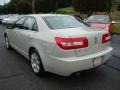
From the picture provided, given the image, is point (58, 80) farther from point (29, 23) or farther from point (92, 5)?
point (92, 5)

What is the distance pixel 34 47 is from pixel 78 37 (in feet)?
4.04

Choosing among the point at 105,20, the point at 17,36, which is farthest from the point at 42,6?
the point at 17,36

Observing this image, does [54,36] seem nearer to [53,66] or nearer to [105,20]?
[53,66]

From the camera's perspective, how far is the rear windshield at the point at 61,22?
4.82 meters

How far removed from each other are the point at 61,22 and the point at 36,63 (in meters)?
1.16

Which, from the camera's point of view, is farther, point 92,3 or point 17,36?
point 92,3

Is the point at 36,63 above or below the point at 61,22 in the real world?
below

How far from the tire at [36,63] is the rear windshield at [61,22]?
75 cm

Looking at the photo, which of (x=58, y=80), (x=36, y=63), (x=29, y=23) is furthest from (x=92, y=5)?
(x=58, y=80)

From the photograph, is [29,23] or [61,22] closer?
[61,22]

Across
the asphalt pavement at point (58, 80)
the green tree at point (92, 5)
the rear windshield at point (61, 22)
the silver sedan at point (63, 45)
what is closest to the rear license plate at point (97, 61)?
the silver sedan at point (63, 45)

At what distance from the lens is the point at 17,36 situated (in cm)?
612

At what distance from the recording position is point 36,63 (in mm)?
4895

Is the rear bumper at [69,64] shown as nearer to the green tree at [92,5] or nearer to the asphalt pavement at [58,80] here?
the asphalt pavement at [58,80]
